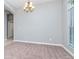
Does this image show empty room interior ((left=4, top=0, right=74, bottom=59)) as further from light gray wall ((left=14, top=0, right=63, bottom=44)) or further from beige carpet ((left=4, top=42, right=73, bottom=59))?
beige carpet ((left=4, top=42, right=73, bottom=59))

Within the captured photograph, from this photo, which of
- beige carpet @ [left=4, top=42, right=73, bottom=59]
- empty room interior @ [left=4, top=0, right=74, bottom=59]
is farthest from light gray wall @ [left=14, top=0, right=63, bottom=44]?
beige carpet @ [left=4, top=42, right=73, bottom=59]

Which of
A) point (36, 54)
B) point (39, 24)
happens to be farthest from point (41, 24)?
point (36, 54)

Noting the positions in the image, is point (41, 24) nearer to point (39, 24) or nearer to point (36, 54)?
point (39, 24)

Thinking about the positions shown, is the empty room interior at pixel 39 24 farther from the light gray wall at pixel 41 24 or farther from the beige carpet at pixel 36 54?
the beige carpet at pixel 36 54

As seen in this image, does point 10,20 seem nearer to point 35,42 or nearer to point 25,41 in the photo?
point 25,41

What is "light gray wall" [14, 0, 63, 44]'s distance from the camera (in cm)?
755

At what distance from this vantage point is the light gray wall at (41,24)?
7551 mm

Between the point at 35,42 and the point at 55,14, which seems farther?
the point at 35,42

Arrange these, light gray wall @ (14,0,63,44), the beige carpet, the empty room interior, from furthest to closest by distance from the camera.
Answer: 1. light gray wall @ (14,0,63,44)
2. the empty room interior
3. the beige carpet
